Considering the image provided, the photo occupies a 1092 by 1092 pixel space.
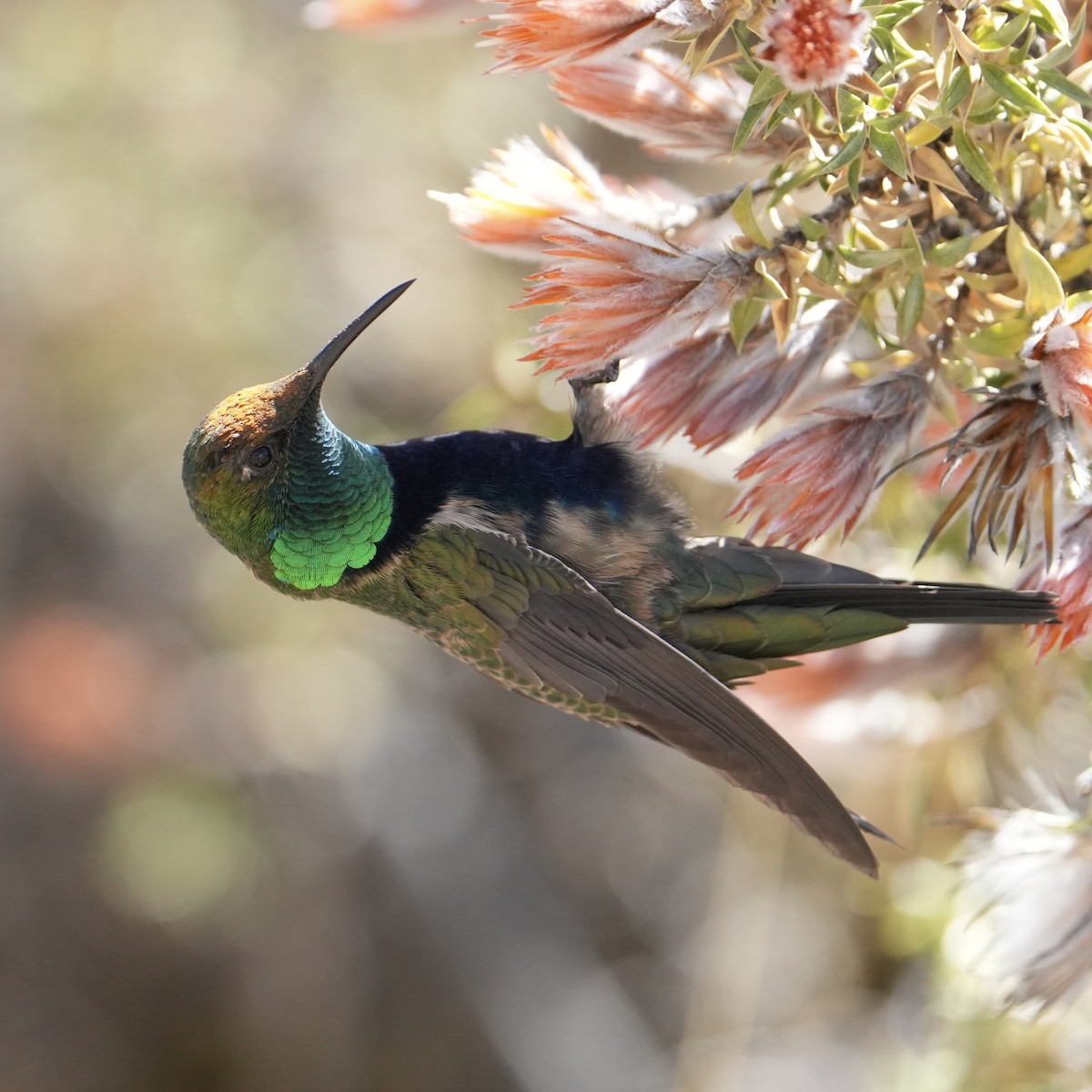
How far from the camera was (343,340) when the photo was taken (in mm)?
1944

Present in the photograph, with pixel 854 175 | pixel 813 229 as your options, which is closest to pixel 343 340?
pixel 813 229

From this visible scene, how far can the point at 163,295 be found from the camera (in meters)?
4.80

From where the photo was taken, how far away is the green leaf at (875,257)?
4.44 feet

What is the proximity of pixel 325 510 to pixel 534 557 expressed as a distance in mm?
398

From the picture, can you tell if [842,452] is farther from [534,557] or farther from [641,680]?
Result: [534,557]

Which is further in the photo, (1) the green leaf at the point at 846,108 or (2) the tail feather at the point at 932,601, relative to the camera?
(2) the tail feather at the point at 932,601

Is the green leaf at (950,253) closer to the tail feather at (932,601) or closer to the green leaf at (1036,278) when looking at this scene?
the green leaf at (1036,278)

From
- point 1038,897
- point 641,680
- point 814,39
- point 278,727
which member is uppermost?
point 814,39

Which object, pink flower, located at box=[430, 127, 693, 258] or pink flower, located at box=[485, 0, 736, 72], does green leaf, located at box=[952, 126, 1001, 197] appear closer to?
pink flower, located at box=[485, 0, 736, 72]

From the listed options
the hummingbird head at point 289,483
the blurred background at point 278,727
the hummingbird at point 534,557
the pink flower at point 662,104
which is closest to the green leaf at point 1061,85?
the pink flower at point 662,104

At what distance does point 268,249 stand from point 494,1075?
12.4ft

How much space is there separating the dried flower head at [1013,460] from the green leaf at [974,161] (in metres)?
0.24

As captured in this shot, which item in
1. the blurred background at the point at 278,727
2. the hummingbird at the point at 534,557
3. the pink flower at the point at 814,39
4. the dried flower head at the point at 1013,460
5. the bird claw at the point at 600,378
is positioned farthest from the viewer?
the blurred background at the point at 278,727

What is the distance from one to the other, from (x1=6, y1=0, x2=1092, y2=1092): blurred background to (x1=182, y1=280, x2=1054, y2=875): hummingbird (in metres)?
2.52
